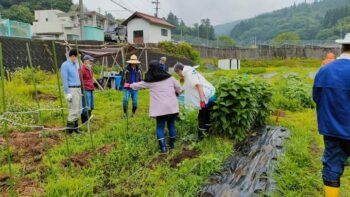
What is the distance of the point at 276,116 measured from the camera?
743cm

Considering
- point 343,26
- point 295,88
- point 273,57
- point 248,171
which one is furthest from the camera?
point 343,26

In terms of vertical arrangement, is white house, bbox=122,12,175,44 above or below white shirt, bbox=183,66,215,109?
above

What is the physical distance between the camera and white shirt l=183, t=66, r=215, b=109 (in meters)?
5.17

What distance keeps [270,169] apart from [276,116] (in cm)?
342

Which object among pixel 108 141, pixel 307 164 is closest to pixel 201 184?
pixel 307 164

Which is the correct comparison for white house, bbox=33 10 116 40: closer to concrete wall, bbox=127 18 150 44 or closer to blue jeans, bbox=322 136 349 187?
concrete wall, bbox=127 18 150 44

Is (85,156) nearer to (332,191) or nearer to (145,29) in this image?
(332,191)

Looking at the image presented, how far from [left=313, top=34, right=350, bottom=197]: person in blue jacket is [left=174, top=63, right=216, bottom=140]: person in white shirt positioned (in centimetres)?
230

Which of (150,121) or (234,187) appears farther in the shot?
(150,121)

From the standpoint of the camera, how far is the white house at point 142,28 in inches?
1331

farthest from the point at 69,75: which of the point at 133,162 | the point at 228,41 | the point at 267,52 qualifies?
the point at 228,41

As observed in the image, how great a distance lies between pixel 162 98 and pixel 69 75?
1958 mm

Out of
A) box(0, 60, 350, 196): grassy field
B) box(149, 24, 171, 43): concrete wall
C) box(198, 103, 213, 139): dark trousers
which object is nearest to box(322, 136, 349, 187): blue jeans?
box(0, 60, 350, 196): grassy field

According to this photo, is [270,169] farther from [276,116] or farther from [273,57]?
[273,57]
